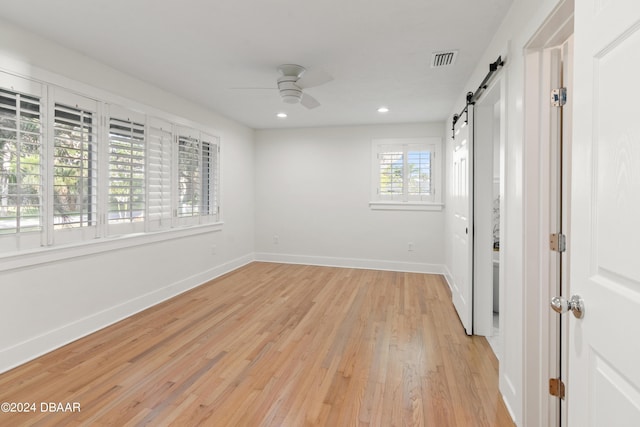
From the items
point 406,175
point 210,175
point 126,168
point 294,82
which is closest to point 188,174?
point 210,175

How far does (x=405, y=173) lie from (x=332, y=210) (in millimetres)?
1415

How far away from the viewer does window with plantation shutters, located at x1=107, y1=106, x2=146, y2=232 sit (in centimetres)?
322

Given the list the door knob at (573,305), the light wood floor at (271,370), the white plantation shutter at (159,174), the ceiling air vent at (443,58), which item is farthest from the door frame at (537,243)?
the white plantation shutter at (159,174)

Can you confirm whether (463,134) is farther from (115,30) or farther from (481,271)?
(115,30)

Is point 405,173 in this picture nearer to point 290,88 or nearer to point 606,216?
point 290,88

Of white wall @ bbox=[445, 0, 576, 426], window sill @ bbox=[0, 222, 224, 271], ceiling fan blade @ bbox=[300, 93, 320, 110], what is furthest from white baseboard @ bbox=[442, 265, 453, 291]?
window sill @ bbox=[0, 222, 224, 271]

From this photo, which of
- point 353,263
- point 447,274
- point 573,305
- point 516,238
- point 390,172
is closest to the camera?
point 573,305

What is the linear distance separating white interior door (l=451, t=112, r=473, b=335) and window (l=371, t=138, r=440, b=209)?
1405 millimetres

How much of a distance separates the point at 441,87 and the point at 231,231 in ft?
12.3

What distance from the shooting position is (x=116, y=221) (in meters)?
3.28

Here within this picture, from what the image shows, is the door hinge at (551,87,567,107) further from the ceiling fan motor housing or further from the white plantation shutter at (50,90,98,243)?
the white plantation shutter at (50,90,98,243)

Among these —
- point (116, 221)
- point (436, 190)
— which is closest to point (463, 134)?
point (436, 190)

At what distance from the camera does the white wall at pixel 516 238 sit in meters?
1.71

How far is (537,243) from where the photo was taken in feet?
5.53
